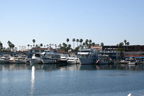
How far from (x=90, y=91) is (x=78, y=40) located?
489ft

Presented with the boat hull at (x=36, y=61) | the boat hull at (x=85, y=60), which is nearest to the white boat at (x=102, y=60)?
Result: the boat hull at (x=85, y=60)

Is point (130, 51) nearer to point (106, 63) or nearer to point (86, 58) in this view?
point (106, 63)

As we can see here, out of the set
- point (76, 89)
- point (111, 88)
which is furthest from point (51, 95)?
point (111, 88)

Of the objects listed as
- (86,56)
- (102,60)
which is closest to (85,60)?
(86,56)

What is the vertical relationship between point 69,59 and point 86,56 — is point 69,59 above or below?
below

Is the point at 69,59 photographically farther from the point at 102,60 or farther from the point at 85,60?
the point at 102,60

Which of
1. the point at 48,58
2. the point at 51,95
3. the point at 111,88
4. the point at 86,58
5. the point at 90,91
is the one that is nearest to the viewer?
the point at 51,95

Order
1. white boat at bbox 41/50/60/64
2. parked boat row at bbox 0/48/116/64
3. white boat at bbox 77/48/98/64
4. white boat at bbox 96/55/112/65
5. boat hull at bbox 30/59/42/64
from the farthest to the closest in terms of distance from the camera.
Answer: boat hull at bbox 30/59/42/64
white boat at bbox 96/55/112/65
white boat at bbox 41/50/60/64
parked boat row at bbox 0/48/116/64
white boat at bbox 77/48/98/64

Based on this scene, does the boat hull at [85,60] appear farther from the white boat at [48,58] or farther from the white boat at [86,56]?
the white boat at [48,58]

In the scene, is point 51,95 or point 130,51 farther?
point 130,51

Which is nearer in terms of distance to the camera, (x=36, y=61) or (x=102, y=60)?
(x=36, y=61)

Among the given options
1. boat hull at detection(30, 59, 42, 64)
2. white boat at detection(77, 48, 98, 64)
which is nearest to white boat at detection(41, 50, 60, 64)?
boat hull at detection(30, 59, 42, 64)

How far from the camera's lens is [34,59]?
114188mm

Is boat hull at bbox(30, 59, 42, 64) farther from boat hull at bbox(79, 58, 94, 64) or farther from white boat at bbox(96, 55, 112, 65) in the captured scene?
white boat at bbox(96, 55, 112, 65)
